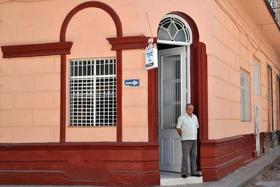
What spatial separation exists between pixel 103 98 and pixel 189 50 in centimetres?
244

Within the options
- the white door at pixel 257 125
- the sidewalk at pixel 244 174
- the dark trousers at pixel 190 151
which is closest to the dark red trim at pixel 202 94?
the dark trousers at pixel 190 151

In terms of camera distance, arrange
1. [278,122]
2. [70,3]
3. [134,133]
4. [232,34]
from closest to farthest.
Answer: [134,133] < [70,3] < [232,34] < [278,122]

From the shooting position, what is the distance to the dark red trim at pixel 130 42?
1105cm

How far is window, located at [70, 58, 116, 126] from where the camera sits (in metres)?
11.4

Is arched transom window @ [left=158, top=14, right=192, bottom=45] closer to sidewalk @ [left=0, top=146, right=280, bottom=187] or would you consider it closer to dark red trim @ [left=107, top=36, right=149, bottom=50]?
dark red trim @ [left=107, top=36, right=149, bottom=50]

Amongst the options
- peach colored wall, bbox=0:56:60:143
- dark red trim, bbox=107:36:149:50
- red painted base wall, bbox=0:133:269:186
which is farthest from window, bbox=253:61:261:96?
peach colored wall, bbox=0:56:60:143

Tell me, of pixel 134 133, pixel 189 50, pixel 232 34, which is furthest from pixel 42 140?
pixel 232 34

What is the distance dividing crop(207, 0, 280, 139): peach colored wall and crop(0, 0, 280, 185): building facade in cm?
7

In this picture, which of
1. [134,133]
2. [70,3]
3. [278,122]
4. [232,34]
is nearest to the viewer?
[134,133]

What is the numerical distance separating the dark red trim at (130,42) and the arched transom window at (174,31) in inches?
34.7

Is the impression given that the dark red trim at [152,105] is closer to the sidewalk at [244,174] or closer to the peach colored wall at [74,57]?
the peach colored wall at [74,57]

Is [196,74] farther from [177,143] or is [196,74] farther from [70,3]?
[70,3]

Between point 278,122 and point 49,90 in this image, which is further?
point 278,122

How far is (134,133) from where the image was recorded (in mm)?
11023
